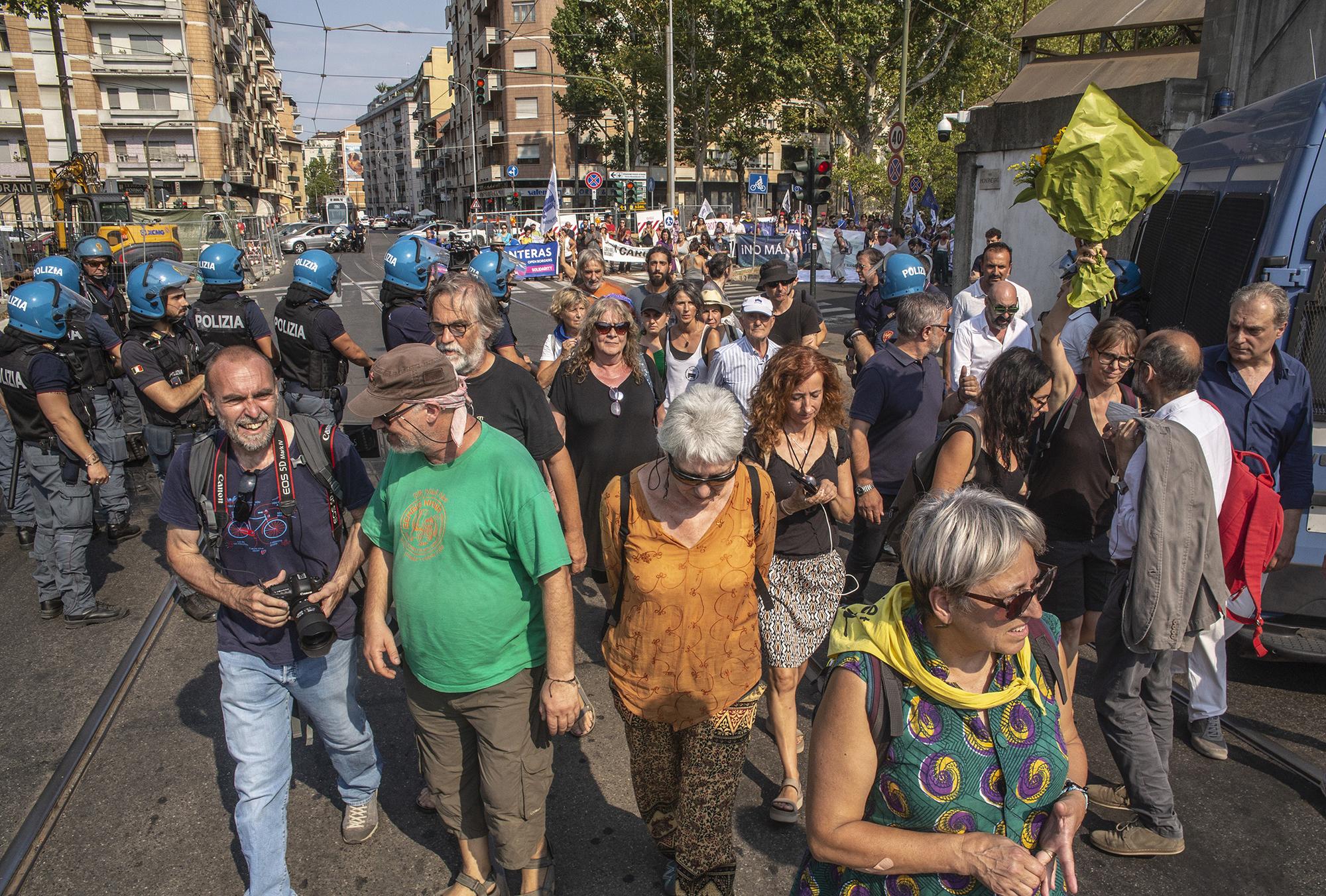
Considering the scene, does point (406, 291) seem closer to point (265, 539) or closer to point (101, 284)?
point (265, 539)

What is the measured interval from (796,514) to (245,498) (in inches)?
79.8

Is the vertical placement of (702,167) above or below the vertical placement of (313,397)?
above

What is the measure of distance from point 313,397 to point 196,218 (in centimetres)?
3322

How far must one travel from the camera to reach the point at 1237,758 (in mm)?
3852

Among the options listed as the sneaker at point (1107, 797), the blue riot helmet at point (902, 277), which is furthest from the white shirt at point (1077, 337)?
the sneaker at point (1107, 797)

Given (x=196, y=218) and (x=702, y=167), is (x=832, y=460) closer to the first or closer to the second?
(x=196, y=218)

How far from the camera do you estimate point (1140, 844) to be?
321cm

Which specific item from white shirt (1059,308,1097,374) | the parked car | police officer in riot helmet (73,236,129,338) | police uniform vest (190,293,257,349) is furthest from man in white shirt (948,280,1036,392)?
the parked car

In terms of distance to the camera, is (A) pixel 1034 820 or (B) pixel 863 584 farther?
(B) pixel 863 584

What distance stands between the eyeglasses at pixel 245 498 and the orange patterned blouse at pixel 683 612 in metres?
1.15

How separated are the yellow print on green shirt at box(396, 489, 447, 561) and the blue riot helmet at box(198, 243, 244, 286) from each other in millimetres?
4018

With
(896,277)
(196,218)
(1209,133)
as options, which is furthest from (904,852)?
(196,218)

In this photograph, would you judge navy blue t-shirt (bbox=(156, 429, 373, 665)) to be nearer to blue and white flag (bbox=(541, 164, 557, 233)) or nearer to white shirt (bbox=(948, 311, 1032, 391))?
white shirt (bbox=(948, 311, 1032, 391))

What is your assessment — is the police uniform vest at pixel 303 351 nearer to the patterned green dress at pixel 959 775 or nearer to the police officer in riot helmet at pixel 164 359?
the police officer in riot helmet at pixel 164 359
